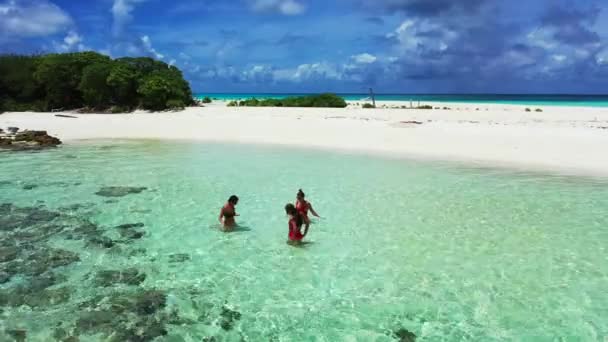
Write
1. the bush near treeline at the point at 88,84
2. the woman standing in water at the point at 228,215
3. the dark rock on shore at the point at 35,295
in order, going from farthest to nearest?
the bush near treeline at the point at 88,84
the woman standing in water at the point at 228,215
the dark rock on shore at the point at 35,295

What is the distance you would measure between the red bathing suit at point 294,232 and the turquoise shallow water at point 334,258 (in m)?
0.30

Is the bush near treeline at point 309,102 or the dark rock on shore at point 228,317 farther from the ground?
the bush near treeline at point 309,102

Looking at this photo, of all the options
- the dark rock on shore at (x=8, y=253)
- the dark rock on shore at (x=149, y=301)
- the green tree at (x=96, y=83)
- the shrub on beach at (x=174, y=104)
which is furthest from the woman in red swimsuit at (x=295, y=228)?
the green tree at (x=96, y=83)

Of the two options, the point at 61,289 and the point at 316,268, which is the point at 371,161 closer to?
the point at 316,268

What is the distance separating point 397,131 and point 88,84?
32074mm

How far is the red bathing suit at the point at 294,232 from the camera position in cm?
1121

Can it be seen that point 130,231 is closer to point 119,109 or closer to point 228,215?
point 228,215

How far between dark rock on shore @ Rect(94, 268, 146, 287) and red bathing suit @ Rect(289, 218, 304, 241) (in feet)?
11.1

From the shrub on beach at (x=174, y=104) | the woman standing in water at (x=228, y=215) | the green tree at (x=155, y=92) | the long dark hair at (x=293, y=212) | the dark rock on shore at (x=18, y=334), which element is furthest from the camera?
the shrub on beach at (x=174, y=104)

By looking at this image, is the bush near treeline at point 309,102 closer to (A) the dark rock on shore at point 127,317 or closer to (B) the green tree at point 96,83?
(B) the green tree at point 96,83

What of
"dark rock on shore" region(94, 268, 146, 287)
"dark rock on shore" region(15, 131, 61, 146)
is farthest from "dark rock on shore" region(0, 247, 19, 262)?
"dark rock on shore" region(15, 131, 61, 146)

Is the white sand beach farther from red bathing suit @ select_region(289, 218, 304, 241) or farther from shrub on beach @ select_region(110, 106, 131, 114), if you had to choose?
red bathing suit @ select_region(289, 218, 304, 241)

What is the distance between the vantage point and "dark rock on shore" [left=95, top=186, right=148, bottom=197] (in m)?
16.4

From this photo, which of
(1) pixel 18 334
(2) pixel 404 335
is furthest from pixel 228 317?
(1) pixel 18 334
